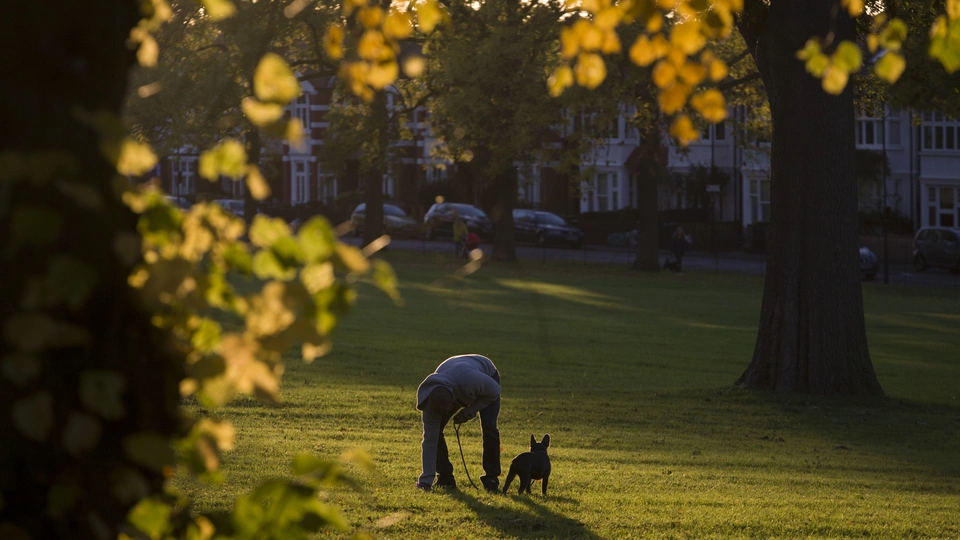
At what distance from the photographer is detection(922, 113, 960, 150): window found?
176 feet

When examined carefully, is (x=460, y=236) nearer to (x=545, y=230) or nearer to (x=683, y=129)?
(x=545, y=230)

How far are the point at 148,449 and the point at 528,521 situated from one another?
6.54m

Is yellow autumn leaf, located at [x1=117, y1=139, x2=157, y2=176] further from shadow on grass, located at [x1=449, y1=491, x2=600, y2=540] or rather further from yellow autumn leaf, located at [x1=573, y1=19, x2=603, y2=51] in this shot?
shadow on grass, located at [x1=449, y1=491, x2=600, y2=540]

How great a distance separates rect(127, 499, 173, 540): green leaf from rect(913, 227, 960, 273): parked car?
45.5m

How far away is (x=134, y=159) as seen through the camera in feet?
7.52

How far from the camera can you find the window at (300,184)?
82.8 meters

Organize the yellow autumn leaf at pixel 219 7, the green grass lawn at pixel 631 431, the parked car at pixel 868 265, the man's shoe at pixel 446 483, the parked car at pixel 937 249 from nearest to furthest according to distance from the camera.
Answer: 1. the yellow autumn leaf at pixel 219 7
2. the green grass lawn at pixel 631 431
3. the man's shoe at pixel 446 483
4. the parked car at pixel 868 265
5. the parked car at pixel 937 249

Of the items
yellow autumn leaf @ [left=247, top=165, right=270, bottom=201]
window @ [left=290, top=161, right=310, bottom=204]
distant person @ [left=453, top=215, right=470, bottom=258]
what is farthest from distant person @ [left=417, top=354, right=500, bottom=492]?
window @ [left=290, top=161, right=310, bottom=204]

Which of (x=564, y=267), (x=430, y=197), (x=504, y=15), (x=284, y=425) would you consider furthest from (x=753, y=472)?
(x=430, y=197)

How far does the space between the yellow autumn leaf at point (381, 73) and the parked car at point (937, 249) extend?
44.7 m

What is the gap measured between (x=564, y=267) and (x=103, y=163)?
142 ft

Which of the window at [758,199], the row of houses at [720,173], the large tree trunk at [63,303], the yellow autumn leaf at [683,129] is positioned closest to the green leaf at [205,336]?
the large tree trunk at [63,303]

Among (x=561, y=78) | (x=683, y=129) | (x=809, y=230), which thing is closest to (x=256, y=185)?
(x=561, y=78)

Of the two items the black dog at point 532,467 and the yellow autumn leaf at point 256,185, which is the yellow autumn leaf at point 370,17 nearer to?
the yellow autumn leaf at point 256,185
